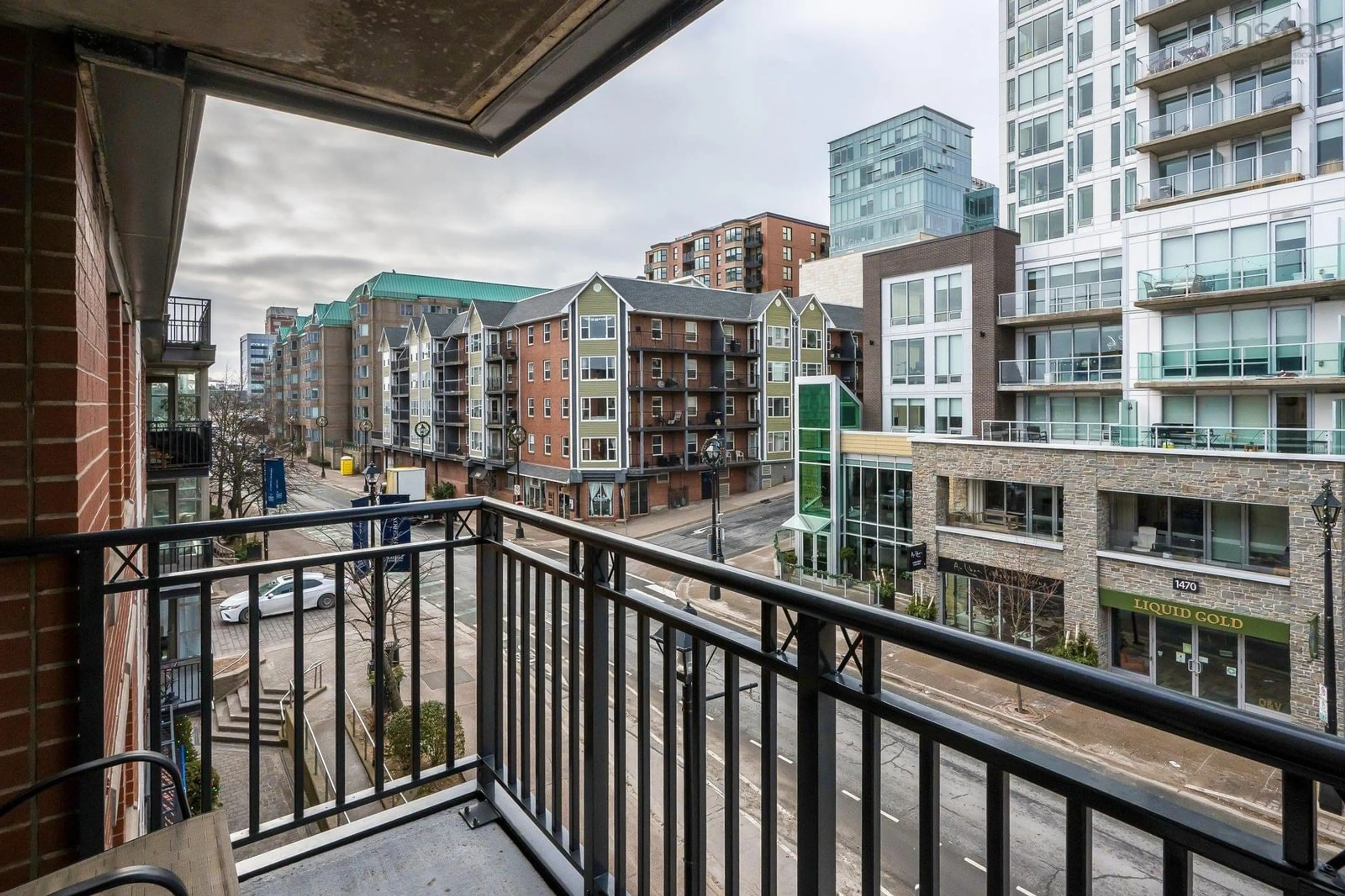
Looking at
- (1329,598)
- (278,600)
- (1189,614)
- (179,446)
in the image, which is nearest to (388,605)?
(179,446)

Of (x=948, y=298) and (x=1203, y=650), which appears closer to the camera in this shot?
(x=1203, y=650)

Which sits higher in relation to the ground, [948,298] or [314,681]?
[948,298]

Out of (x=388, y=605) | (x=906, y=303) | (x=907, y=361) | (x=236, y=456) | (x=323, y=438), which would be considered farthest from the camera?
(x=323, y=438)

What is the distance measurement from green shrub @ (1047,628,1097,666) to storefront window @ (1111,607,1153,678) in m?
0.50

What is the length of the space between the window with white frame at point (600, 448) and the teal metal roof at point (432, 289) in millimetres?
19537

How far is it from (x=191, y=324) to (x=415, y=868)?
455 inches

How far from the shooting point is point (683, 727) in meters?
1.69

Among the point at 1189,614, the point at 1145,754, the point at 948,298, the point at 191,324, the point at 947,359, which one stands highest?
the point at 948,298

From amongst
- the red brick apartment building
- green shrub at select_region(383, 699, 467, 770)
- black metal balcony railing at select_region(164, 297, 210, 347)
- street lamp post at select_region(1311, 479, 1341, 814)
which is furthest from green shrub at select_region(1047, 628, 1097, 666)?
black metal balcony railing at select_region(164, 297, 210, 347)

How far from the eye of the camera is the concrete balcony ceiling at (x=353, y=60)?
130cm

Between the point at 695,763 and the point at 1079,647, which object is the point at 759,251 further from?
the point at 695,763

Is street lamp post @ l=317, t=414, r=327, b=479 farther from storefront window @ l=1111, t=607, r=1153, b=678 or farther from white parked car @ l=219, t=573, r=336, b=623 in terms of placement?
storefront window @ l=1111, t=607, r=1153, b=678

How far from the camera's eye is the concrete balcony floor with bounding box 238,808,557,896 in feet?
6.30

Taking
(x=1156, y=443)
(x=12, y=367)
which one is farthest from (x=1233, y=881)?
(x=1156, y=443)
